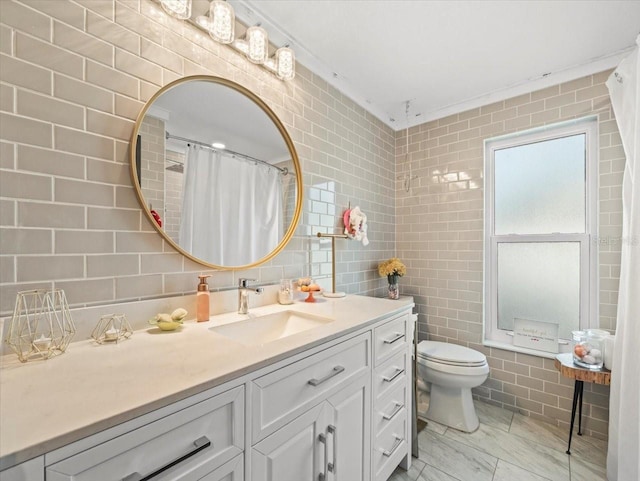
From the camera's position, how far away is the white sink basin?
1274 mm

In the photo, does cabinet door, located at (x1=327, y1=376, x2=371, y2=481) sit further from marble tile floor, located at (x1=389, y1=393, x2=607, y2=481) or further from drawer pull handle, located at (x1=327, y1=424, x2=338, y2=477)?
marble tile floor, located at (x1=389, y1=393, x2=607, y2=481)

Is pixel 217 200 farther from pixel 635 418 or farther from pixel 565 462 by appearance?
pixel 565 462

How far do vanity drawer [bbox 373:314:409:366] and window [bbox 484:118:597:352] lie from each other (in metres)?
1.26

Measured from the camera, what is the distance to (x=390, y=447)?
1.51 metres

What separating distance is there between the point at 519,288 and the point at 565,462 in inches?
44.7

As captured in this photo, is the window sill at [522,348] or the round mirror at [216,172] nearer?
the round mirror at [216,172]

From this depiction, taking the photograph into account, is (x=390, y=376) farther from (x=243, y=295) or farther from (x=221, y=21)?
(x=221, y=21)

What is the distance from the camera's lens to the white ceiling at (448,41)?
155 centimetres

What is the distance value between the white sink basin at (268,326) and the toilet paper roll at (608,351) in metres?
1.74

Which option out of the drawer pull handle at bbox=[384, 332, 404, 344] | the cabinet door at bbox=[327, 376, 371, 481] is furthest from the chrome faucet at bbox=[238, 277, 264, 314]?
the drawer pull handle at bbox=[384, 332, 404, 344]

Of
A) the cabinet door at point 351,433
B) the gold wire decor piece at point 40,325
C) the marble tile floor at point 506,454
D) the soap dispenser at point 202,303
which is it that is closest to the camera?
the gold wire decor piece at point 40,325

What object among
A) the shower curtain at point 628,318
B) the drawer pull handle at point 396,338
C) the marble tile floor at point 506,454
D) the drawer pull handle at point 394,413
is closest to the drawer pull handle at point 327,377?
the drawer pull handle at point 396,338

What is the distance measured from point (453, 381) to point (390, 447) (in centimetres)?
76

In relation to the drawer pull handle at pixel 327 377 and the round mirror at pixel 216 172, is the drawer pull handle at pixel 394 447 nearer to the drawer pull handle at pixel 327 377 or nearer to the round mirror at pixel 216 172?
the drawer pull handle at pixel 327 377
